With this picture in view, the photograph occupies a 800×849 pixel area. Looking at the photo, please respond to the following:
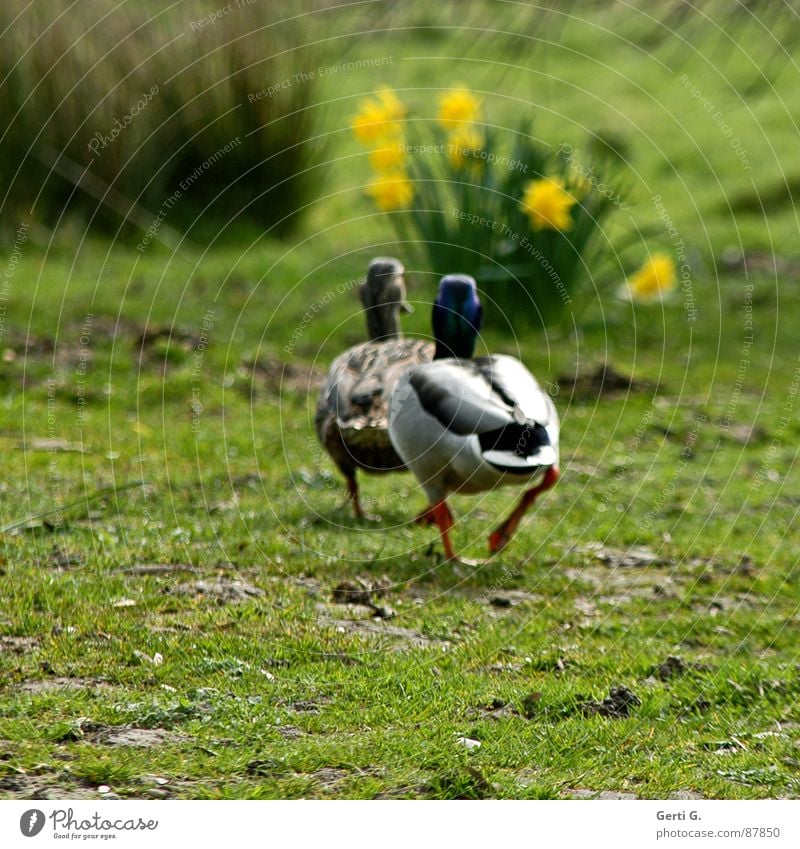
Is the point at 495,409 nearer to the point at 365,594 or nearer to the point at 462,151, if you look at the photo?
the point at 365,594

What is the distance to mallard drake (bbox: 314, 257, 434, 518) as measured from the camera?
6125 millimetres

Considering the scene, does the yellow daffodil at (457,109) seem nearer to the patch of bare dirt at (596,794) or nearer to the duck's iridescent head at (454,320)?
the duck's iridescent head at (454,320)

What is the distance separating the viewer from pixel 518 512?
19.6 feet

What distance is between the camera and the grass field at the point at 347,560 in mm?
4145

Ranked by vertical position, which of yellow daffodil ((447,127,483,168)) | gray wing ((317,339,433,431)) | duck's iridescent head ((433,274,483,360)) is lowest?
gray wing ((317,339,433,431))

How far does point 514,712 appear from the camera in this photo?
4.54 meters

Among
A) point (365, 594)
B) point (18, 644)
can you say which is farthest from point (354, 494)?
point (18, 644)

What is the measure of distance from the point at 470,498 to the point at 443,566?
53.1 inches

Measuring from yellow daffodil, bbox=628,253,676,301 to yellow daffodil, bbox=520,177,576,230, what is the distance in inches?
46.1

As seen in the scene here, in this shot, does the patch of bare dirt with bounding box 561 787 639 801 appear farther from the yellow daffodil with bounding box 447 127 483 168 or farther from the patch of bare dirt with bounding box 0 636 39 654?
the yellow daffodil with bounding box 447 127 483 168

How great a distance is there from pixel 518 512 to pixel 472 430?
0.68 metres

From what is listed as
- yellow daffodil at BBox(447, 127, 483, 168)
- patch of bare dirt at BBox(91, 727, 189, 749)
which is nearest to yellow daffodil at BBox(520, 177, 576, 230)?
yellow daffodil at BBox(447, 127, 483, 168)

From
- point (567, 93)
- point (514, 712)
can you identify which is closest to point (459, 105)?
point (514, 712)

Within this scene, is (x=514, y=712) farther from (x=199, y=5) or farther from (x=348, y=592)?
(x=199, y=5)
